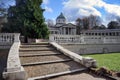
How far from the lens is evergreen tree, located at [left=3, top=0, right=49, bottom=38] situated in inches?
552

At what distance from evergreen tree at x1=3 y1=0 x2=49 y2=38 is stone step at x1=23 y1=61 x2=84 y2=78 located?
768 cm

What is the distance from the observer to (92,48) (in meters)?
13.6

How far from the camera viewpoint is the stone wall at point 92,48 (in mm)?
12578

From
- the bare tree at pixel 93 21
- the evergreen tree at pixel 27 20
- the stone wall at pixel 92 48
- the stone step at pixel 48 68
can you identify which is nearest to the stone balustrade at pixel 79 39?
the stone wall at pixel 92 48

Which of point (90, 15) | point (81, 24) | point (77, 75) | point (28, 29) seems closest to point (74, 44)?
point (28, 29)

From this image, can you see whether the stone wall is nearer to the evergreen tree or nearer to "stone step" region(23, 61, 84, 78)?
the evergreen tree

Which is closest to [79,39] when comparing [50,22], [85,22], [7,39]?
[7,39]

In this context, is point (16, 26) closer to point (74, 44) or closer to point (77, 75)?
point (74, 44)

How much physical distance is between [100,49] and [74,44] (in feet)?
9.60

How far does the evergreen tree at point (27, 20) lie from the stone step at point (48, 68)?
768cm

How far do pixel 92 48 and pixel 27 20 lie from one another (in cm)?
642

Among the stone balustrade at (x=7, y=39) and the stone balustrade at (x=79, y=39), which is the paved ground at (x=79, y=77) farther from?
the stone balustrade at (x=7, y=39)

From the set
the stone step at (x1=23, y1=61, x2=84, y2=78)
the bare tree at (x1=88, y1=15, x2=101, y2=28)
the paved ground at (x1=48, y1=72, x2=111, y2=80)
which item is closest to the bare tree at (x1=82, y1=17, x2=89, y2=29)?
the bare tree at (x1=88, y1=15, x2=101, y2=28)

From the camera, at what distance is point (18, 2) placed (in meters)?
15.2
